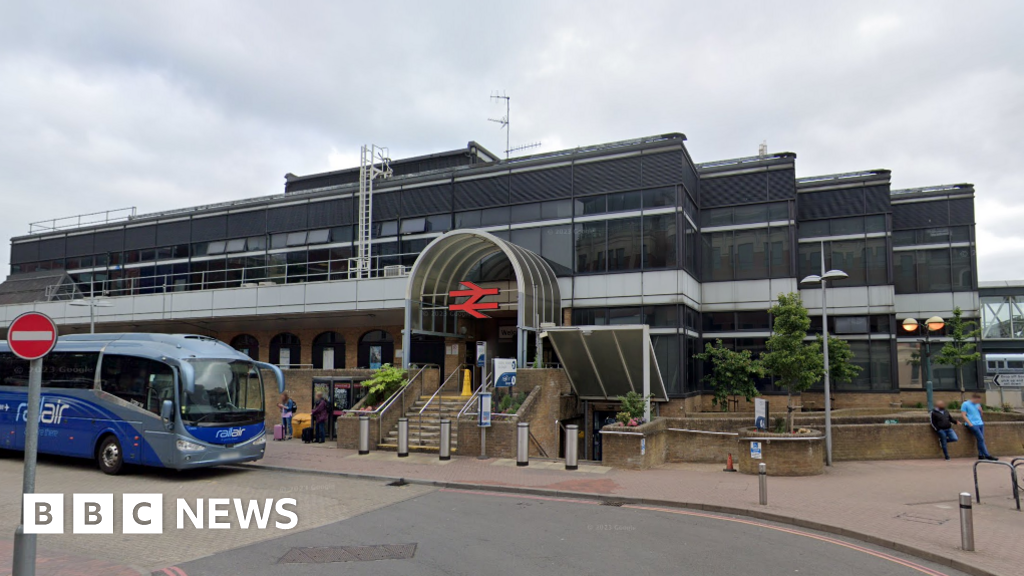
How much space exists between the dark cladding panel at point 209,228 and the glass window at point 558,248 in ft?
57.1

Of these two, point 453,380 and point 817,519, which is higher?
point 453,380

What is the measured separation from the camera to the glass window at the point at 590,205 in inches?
1008

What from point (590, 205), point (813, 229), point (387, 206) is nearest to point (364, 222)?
point (387, 206)

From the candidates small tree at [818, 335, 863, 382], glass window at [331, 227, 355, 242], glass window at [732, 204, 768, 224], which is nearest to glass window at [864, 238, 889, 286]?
small tree at [818, 335, 863, 382]

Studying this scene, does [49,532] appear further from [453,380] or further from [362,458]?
[453,380]

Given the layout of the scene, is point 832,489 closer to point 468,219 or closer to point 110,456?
point 110,456

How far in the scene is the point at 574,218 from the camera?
2586cm

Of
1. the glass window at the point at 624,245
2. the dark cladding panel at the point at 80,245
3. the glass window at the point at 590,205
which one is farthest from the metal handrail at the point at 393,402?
the dark cladding panel at the point at 80,245

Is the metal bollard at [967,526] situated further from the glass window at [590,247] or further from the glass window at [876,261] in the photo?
the glass window at [876,261]

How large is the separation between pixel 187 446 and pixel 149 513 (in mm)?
2920

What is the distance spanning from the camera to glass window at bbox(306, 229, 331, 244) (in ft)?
103

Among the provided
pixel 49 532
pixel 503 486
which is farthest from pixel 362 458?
pixel 49 532

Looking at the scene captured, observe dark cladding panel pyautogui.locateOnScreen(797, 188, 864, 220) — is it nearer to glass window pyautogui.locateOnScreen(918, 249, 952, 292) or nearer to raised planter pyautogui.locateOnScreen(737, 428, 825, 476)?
glass window pyautogui.locateOnScreen(918, 249, 952, 292)

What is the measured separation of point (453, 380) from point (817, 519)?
53.7ft
